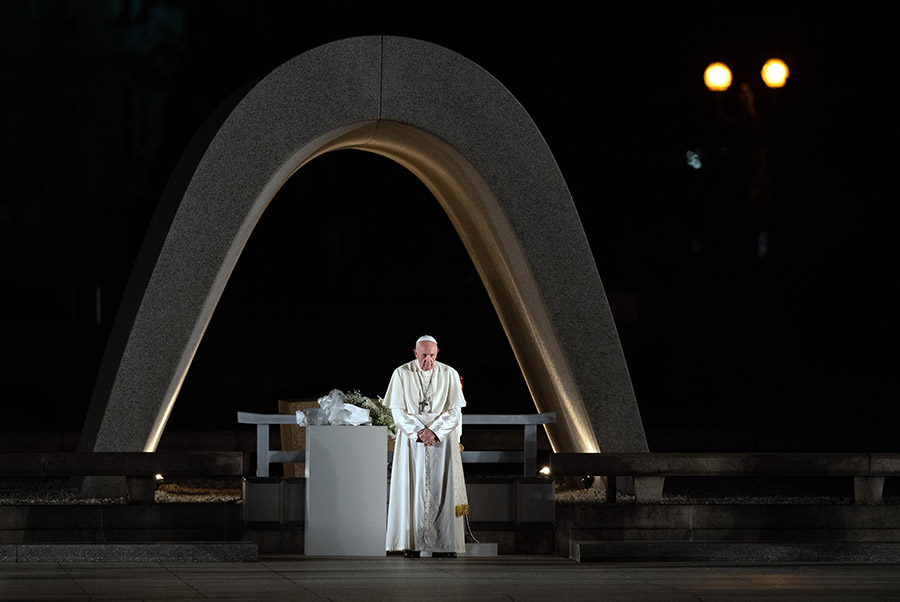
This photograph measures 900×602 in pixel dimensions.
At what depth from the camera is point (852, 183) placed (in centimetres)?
3788

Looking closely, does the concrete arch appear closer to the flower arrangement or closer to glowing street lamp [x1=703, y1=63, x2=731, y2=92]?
the flower arrangement

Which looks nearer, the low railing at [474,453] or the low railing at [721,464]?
the low railing at [721,464]

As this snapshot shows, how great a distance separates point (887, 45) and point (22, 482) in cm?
2653

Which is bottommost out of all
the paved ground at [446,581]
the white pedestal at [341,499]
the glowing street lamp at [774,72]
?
the paved ground at [446,581]

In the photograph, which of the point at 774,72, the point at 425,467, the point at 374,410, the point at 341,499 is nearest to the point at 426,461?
the point at 425,467

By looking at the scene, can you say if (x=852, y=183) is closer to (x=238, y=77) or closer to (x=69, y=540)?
(x=238, y=77)

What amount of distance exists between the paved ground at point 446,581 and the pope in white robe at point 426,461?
1.50 ft

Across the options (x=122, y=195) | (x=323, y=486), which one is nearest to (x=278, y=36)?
(x=122, y=195)

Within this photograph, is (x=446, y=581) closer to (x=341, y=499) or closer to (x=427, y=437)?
(x=341, y=499)

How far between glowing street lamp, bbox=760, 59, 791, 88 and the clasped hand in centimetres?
539

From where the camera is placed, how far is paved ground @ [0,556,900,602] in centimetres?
944

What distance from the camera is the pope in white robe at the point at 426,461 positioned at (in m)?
12.6

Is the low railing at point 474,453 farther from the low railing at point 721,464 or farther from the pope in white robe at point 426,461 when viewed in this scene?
the low railing at point 721,464

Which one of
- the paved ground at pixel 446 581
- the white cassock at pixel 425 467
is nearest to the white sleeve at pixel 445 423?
the white cassock at pixel 425 467
